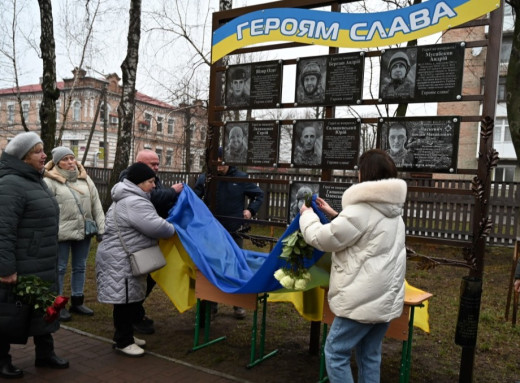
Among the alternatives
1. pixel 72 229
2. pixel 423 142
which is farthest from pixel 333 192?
pixel 72 229

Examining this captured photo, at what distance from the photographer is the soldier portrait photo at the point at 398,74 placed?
3955 mm

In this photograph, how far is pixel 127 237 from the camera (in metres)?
4.21

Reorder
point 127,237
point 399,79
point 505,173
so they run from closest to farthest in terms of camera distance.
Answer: point 399,79
point 127,237
point 505,173

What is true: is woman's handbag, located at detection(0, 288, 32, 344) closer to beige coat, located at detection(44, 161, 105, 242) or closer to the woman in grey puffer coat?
the woman in grey puffer coat

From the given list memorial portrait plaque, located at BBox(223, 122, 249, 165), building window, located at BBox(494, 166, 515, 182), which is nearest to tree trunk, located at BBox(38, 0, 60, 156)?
memorial portrait plaque, located at BBox(223, 122, 249, 165)

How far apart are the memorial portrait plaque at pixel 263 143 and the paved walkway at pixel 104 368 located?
2.22 m

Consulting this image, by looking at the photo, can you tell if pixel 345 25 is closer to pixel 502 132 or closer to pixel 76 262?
pixel 76 262

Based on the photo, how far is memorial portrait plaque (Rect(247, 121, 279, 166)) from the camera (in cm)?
486

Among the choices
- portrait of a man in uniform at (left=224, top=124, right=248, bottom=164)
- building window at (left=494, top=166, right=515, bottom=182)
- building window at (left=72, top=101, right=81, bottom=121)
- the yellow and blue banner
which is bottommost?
portrait of a man in uniform at (left=224, top=124, right=248, bottom=164)

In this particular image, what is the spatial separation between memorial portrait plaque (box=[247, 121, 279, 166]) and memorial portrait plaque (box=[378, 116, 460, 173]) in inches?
48.1

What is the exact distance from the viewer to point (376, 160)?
2.90 m

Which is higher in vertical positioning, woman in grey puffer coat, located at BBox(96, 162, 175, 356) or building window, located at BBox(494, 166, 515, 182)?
building window, located at BBox(494, 166, 515, 182)

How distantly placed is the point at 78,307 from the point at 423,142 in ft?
14.8

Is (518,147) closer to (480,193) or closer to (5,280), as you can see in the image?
(480,193)
